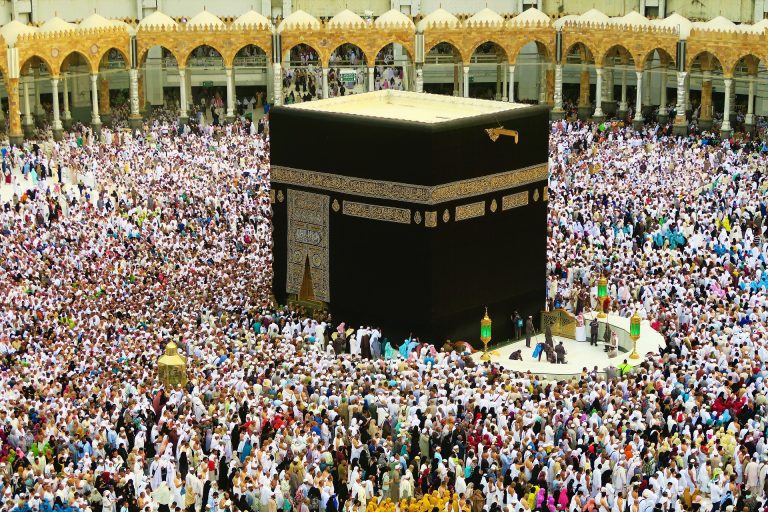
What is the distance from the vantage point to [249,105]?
53000 mm

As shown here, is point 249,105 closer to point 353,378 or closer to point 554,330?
point 554,330

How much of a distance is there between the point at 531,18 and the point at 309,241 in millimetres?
20625

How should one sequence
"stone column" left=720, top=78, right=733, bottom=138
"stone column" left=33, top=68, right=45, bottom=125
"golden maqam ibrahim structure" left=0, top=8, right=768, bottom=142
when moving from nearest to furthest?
"stone column" left=720, top=78, right=733, bottom=138
"golden maqam ibrahim structure" left=0, top=8, right=768, bottom=142
"stone column" left=33, top=68, right=45, bottom=125

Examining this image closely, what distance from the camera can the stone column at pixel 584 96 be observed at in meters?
51.2

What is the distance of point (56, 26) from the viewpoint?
1906 inches

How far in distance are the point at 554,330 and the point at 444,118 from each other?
4397 millimetres

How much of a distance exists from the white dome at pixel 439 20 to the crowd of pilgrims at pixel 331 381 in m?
11.5

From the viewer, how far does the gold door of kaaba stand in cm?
3209

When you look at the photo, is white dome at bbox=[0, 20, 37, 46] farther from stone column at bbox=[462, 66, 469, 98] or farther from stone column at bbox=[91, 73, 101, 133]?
stone column at bbox=[462, 66, 469, 98]

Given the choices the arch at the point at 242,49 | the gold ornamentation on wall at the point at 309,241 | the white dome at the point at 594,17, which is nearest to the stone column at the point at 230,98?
the arch at the point at 242,49

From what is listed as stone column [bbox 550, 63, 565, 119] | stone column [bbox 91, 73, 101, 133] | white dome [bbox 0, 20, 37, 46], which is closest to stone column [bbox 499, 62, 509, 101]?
stone column [bbox 550, 63, 565, 119]

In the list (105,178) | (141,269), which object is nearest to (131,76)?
(105,178)

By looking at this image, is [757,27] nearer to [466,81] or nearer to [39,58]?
[466,81]

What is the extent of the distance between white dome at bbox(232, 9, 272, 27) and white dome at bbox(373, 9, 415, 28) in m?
3.16
